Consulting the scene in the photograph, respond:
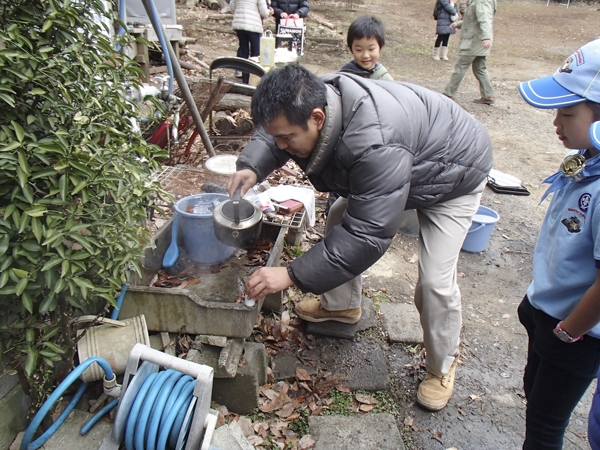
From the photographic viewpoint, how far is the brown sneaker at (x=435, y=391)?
3400mm

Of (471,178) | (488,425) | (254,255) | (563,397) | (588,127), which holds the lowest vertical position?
(488,425)

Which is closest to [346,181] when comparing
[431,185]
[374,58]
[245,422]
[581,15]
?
[431,185]

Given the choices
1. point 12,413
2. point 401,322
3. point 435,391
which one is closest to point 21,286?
point 12,413

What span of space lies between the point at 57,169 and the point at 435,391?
3.08 m

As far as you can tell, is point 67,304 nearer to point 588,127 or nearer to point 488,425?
point 588,127

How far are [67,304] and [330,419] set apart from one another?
6.67 ft

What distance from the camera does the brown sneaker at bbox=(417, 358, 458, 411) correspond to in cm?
340

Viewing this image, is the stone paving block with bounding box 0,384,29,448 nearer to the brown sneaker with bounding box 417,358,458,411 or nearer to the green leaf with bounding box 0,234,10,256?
the green leaf with bounding box 0,234,10,256

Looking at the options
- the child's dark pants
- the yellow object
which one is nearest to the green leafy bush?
the child's dark pants

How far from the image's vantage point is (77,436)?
2.60 metres

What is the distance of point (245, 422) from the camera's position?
→ 3.20 m

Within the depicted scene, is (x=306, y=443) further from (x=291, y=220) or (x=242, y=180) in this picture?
(x=291, y=220)

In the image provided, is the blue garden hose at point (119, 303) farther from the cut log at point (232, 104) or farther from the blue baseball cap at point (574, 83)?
the cut log at point (232, 104)

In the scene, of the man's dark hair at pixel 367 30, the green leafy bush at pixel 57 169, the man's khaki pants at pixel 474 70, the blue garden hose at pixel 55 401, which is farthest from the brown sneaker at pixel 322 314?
the man's khaki pants at pixel 474 70
